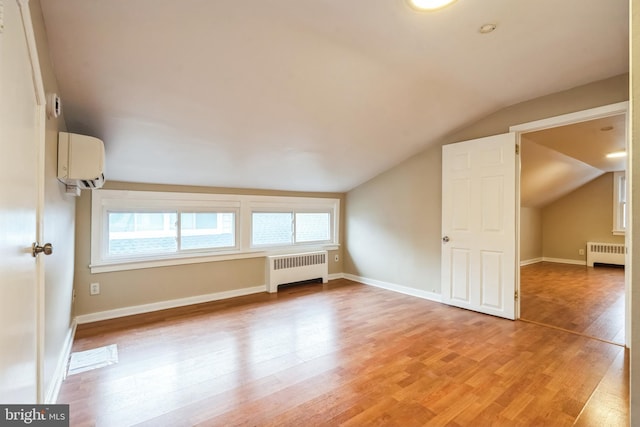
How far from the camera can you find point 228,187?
166 inches

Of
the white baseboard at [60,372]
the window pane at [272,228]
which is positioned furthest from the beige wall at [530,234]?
the white baseboard at [60,372]

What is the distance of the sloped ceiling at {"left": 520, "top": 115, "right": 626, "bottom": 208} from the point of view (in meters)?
3.80

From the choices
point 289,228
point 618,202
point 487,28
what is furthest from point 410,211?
point 618,202

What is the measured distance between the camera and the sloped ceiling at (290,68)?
1.81 meters

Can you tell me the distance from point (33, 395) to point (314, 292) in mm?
3430

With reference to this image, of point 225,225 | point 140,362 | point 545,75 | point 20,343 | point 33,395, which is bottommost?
point 140,362

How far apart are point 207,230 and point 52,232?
227cm

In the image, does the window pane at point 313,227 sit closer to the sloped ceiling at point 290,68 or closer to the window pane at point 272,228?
the window pane at point 272,228

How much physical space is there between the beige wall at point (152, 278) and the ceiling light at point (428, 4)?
3159 millimetres

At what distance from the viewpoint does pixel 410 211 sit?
4434mm

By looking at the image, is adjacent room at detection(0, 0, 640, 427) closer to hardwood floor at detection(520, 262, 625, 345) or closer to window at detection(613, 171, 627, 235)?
hardwood floor at detection(520, 262, 625, 345)

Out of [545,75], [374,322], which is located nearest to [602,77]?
[545,75]

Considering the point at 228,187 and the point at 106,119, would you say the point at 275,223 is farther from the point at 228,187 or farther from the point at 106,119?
the point at 106,119

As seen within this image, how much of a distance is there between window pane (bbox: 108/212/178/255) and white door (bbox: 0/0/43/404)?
7.54 feet
